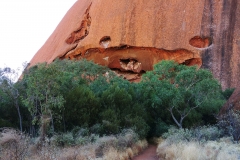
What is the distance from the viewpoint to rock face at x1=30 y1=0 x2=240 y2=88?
27719 mm

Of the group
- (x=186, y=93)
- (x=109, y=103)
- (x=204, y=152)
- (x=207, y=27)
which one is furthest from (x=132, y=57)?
(x=204, y=152)

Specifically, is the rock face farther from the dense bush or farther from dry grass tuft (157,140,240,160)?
dry grass tuft (157,140,240,160)

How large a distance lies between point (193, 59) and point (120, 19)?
23.7 ft

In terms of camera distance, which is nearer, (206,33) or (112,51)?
(206,33)

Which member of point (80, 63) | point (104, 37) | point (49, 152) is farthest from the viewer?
point (104, 37)

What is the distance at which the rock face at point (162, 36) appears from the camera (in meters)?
27.7

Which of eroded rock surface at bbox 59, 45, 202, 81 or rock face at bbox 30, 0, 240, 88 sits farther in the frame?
eroded rock surface at bbox 59, 45, 202, 81

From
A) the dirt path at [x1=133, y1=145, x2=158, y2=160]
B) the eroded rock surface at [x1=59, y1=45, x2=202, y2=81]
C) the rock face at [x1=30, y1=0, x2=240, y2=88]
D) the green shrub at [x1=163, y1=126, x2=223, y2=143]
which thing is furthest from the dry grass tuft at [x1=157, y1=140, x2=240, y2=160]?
the eroded rock surface at [x1=59, y1=45, x2=202, y2=81]

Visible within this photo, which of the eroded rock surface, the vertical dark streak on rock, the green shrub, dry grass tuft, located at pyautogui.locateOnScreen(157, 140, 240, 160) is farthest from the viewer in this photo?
the eroded rock surface

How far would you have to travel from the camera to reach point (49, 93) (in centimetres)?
1388

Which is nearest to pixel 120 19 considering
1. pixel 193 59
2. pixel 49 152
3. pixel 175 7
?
pixel 175 7

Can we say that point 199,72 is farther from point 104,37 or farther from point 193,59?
point 104,37

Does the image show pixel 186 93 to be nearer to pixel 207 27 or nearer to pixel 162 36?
pixel 162 36

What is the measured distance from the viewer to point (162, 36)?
28.6m
